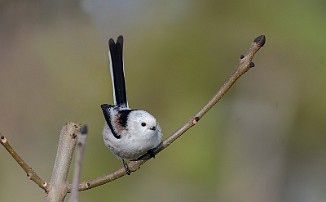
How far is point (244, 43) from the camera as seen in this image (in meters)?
10.1

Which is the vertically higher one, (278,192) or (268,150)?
(268,150)

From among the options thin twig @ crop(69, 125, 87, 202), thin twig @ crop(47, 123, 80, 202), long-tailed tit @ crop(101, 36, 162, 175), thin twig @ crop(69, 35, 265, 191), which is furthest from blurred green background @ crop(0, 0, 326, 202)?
thin twig @ crop(69, 125, 87, 202)

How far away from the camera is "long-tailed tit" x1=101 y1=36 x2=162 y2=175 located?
8.91 ft

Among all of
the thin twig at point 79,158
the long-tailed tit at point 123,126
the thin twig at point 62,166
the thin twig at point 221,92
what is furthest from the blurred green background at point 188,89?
the thin twig at point 79,158

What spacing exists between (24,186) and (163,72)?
9.20ft

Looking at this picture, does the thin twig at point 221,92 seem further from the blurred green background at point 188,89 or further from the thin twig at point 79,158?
the blurred green background at point 188,89

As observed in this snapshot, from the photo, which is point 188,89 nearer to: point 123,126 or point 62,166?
point 123,126

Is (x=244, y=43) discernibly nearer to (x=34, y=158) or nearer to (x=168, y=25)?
(x=168, y=25)

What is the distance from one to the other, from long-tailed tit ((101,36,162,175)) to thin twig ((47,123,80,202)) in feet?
3.95

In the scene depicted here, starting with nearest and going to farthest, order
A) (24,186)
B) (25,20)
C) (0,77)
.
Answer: (24,186) < (0,77) < (25,20)

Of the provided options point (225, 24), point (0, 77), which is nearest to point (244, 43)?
point (225, 24)

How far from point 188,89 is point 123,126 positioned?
6.93 meters

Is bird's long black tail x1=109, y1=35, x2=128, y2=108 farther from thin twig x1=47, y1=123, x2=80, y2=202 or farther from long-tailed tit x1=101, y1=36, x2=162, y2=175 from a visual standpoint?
thin twig x1=47, y1=123, x2=80, y2=202

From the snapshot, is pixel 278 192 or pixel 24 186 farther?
pixel 278 192
